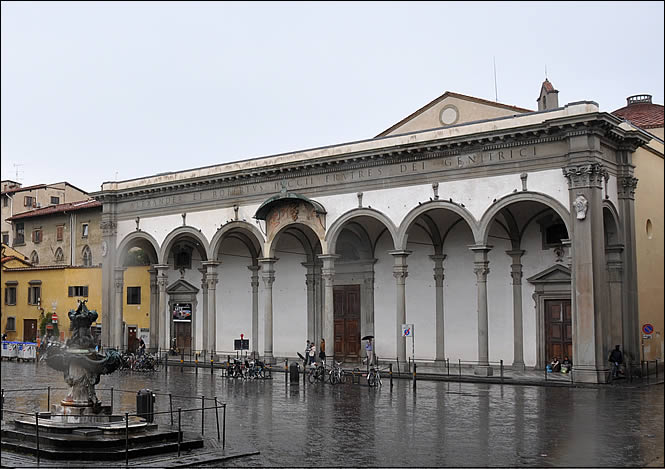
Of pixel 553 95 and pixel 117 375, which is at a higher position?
pixel 553 95

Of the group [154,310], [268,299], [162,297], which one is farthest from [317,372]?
[154,310]

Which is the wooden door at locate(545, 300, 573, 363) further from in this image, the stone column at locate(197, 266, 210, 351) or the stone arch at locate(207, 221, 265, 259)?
the stone column at locate(197, 266, 210, 351)

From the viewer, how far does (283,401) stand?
2058 cm

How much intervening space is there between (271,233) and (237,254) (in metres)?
6.58

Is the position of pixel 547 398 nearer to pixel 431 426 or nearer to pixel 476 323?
pixel 431 426

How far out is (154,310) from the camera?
4112cm

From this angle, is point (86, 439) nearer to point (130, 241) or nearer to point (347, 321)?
point (347, 321)

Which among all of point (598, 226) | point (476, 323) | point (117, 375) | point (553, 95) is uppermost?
point (553, 95)

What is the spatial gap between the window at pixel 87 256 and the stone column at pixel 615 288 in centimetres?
3212

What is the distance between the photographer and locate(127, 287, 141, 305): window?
139ft

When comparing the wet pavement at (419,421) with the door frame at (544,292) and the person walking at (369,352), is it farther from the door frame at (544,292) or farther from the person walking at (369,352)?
the door frame at (544,292)

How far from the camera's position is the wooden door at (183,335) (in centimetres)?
4009

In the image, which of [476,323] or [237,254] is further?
[237,254]

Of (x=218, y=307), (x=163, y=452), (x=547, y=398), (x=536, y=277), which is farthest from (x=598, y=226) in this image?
(x=218, y=307)
